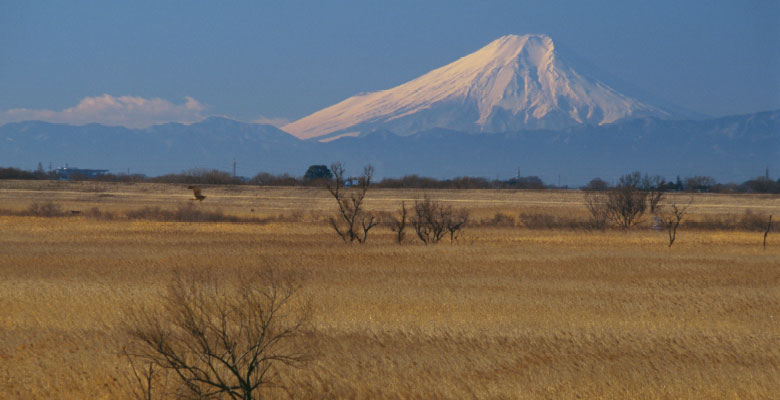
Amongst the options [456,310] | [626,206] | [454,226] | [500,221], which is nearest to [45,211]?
[500,221]

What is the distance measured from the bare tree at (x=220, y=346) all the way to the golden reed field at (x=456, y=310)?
0.50m

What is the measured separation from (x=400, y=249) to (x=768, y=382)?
20.3 metres

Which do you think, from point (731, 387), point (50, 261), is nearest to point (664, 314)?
point (731, 387)

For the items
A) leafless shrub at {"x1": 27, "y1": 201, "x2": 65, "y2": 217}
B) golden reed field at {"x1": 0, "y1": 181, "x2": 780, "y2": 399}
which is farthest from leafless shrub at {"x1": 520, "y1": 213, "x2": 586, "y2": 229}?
leafless shrub at {"x1": 27, "y1": 201, "x2": 65, "y2": 217}

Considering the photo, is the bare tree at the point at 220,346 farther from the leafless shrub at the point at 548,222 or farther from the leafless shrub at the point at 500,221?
the leafless shrub at the point at 500,221

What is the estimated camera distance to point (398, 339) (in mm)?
17375

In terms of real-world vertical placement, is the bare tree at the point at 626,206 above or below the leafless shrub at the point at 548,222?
above

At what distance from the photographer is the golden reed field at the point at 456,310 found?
1465 centimetres

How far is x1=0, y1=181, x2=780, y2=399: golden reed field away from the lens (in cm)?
1465

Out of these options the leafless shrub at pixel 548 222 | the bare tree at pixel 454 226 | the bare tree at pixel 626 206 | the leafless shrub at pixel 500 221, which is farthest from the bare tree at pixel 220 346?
the bare tree at pixel 626 206

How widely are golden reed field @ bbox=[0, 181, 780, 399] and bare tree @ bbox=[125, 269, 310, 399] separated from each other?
1.63ft

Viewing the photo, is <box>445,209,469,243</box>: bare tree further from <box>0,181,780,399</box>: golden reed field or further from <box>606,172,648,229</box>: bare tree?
<box>606,172,648,229</box>: bare tree

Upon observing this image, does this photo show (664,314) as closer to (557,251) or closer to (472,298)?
(472,298)

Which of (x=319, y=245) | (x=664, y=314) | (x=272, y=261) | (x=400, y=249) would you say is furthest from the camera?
(x=319, y=245)
